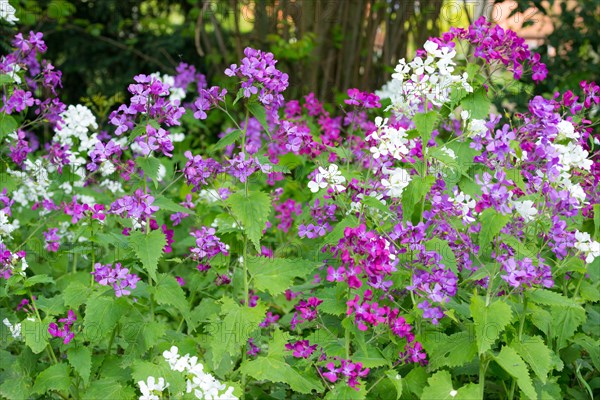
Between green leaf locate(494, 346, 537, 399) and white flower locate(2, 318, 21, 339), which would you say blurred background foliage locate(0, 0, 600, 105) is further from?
green leaf locate(494, 346, 537, 399)

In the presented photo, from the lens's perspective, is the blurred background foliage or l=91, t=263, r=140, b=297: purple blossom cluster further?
the blurred background foliage

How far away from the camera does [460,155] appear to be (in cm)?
329

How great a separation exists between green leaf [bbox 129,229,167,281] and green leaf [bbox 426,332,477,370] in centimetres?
102

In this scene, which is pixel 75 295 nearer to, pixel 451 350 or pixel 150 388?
pixel 150 388

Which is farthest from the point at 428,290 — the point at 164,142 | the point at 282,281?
the point at 164,142

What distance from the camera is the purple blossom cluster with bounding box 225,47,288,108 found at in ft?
9.73

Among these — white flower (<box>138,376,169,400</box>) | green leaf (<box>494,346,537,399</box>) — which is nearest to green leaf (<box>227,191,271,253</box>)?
white flower (<box>138,376,169,400</box>)

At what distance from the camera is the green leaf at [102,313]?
304 cm

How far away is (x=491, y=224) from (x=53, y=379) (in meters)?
1.72

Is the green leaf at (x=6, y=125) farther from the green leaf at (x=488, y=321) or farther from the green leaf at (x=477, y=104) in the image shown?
the green leaf at (x=488, y=321)

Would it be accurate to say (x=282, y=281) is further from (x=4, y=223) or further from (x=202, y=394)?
(x=4, y=223)

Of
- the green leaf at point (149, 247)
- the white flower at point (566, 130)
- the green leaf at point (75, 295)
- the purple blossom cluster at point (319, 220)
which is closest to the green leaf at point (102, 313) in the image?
the green leaf at point (75, 295)

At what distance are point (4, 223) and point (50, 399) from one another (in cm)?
75

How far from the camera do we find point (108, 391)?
3.07m
